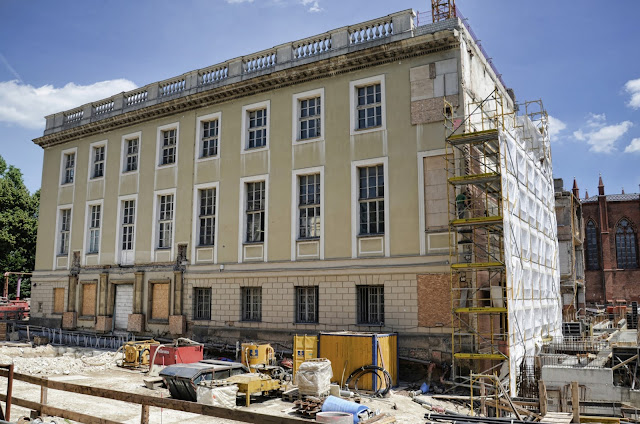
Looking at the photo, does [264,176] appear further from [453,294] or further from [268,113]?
[453,294]

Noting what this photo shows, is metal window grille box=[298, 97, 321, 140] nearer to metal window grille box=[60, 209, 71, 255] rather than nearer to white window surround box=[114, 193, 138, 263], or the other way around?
white window surround box=[114, 193, 138, 263]

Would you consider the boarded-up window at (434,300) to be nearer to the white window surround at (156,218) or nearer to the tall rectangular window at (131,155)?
the white window surround at (156,218)

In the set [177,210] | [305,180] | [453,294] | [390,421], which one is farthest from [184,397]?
[177,210]

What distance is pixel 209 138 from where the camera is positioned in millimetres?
27188

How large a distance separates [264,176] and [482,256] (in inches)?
406

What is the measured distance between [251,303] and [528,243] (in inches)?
487

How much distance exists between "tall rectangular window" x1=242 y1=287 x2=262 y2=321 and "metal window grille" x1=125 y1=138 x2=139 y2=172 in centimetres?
1068

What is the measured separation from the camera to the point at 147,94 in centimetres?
3009

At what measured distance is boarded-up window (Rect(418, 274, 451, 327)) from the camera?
19.6 metres

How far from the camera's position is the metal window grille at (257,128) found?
25.5m

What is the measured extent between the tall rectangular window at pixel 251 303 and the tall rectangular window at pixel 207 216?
3296 millimetres

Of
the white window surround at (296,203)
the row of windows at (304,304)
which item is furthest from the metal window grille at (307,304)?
the white window surround at (296,203)

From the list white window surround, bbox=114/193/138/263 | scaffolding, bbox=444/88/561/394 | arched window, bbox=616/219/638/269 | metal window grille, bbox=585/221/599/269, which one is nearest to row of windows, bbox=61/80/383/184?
white window surround, bbox=114/193/138/263

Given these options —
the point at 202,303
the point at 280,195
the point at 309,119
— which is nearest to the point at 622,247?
the point at 309,119
